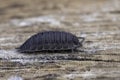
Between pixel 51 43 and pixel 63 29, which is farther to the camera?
pixel 63 29

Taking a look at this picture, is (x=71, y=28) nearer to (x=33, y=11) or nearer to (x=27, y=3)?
(x=33, y=11)

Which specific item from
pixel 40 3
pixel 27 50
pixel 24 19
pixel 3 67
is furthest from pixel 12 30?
pixel 40 3

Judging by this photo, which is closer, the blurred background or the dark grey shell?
the blurred background

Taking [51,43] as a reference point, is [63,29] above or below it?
above

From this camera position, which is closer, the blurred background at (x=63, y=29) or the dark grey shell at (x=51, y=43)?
the blurred background at (x=63, y=29)
